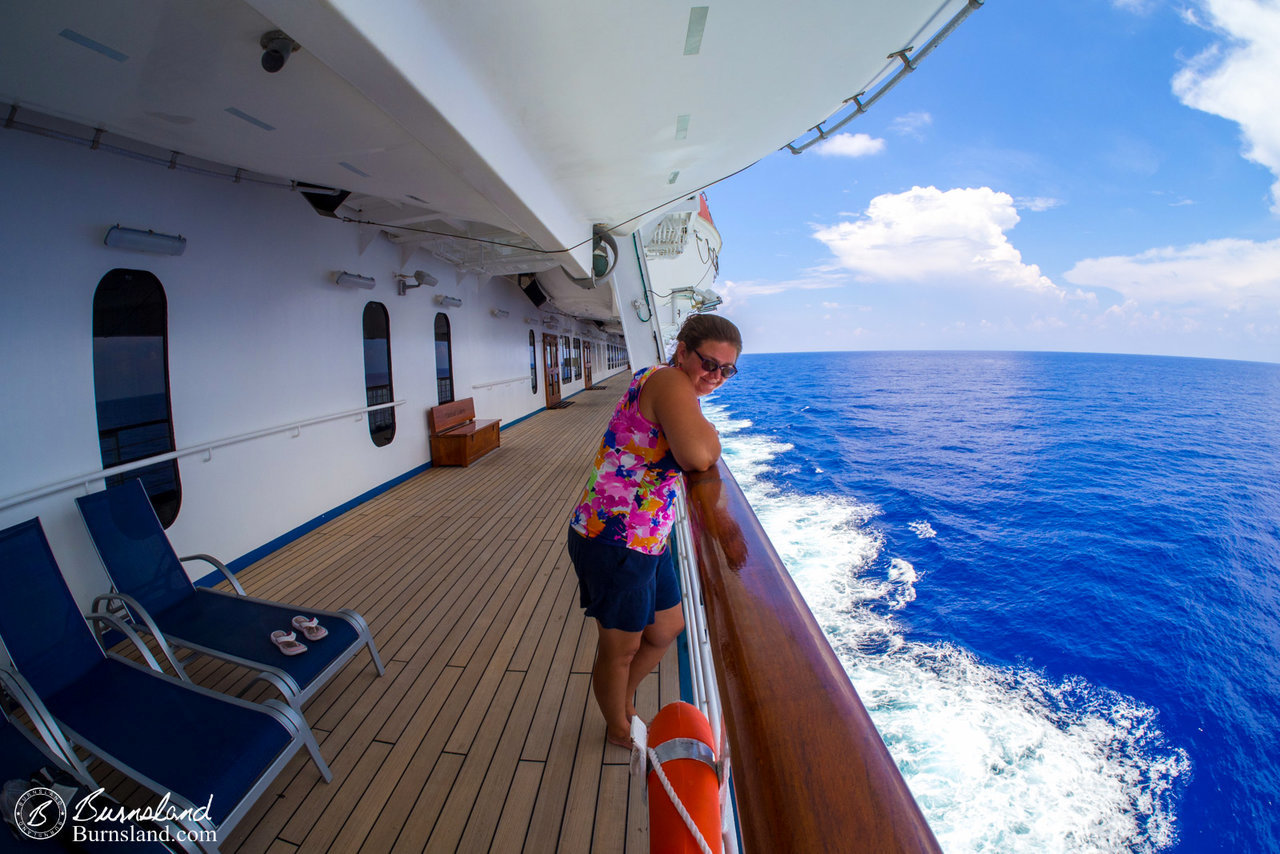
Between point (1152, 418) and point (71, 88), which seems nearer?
point (71, 88)

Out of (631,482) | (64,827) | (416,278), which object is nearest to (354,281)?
(416,278)

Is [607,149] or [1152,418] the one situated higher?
[607,149]

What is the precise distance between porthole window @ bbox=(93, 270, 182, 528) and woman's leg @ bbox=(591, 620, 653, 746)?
244cm

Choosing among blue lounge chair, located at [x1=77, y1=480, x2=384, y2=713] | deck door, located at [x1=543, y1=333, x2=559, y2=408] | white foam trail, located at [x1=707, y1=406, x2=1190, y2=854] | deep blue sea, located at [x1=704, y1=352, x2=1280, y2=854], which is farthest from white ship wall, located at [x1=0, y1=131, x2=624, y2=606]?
deck door, located at [x1=543, y1=333, x2=559, y2=408]

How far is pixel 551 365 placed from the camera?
36.9ft

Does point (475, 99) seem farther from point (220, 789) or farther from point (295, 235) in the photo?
point (295, 235)

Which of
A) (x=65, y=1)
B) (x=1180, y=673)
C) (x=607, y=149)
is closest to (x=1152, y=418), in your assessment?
(x=1180, y=673)

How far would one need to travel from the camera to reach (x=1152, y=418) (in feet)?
84.1

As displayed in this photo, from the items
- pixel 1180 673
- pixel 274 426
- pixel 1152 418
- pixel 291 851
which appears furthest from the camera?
pixel 1152 418

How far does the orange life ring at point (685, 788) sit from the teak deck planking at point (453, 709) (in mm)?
963

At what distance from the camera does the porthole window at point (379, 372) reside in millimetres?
4289

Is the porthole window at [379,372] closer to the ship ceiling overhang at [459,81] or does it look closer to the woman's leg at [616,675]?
the ship ceiling overhang at [459,81]

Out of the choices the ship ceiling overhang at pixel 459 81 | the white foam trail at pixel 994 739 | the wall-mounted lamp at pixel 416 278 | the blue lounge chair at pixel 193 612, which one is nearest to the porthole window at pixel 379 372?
the wall-mounted lamp at pixel 416 278

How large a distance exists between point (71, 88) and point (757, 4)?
2.01 metres
